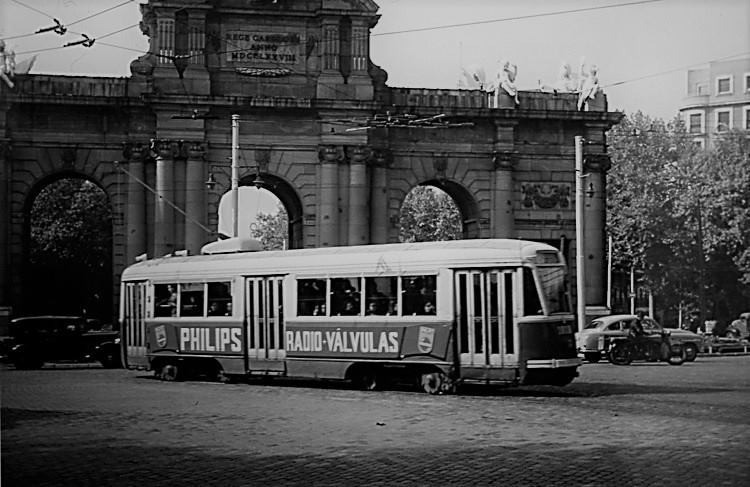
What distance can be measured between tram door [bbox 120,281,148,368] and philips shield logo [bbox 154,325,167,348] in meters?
0.64

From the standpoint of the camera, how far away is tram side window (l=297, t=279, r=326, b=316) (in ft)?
78.7

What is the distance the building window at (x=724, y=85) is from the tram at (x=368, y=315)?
449 cm

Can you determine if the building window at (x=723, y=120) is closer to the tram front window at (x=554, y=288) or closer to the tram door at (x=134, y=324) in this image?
the tram front window at (x=554, y=288)

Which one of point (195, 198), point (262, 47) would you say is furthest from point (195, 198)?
point (262, 47)

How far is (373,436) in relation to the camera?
15906 mm

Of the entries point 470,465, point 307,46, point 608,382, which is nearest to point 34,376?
point 608,382

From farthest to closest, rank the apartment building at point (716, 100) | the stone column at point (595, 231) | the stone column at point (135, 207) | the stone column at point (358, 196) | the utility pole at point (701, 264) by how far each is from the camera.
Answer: the stone column at point (595, 231) < the stone column at point (358, 196) < the stone column at point (135, 207) < the utility pole at point (701, 264) < the apartment building at point (716, 100)

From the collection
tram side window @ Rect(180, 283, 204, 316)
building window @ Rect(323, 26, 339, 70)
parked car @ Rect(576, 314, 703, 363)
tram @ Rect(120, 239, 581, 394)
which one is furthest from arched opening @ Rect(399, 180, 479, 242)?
tram side window @ Rect(180, 283, 204, 316)

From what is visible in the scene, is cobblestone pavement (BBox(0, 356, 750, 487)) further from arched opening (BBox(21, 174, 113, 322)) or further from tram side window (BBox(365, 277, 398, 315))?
arched opening (BBox(21, 174, 113, 322))

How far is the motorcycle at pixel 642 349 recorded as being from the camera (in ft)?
111

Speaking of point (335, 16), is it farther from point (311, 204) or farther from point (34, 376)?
point (34, 376)

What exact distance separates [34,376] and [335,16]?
18870 millimetres

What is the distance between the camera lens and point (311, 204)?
43031 millimetres

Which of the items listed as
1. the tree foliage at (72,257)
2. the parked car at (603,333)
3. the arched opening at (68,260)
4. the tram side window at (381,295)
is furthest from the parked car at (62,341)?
the parked car at (603,333)
